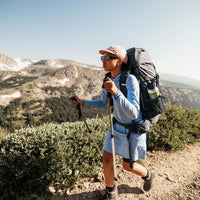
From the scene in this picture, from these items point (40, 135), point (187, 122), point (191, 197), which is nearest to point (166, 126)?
point (187, 122)

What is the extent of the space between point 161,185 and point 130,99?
9.45 ft

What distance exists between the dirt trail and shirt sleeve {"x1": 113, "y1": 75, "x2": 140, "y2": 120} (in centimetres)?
237

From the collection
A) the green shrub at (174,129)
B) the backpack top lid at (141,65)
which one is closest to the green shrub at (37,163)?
the backpack top lid at (141,65)

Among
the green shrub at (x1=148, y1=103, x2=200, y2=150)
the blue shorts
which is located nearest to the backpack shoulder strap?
→ the blue shorts

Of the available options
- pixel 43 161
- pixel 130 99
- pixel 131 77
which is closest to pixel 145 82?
pixel 131 77

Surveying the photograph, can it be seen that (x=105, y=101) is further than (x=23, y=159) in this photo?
No

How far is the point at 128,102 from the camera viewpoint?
2.10m

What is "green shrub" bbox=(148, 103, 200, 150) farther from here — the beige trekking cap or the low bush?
the beige trekking cap

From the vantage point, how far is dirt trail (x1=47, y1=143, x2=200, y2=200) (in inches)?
136

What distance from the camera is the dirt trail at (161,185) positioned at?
3.46 meters

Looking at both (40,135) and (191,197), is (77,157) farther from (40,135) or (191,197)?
(191,197)

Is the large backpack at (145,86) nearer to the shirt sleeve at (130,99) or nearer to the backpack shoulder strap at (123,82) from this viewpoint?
the backpack shoulder strap at (123,82)

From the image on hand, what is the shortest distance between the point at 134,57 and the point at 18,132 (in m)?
3.57

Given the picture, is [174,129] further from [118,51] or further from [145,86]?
[118,51]
